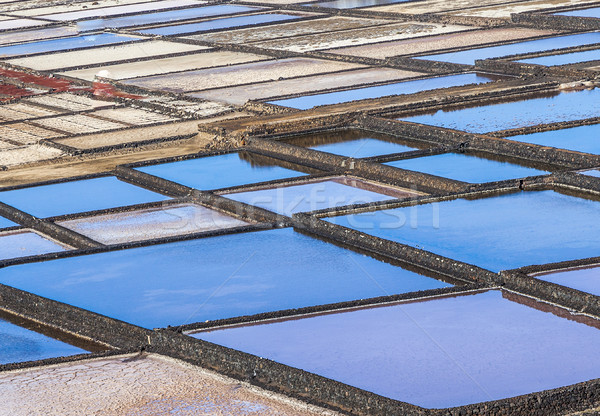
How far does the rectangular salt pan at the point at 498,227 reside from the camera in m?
5.48

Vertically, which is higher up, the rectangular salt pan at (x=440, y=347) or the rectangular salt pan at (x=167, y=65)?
the rectangular salt pan at (x=440, y=347)

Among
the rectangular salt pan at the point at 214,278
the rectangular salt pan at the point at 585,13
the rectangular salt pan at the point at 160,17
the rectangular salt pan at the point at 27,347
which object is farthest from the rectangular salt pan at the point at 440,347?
the rectangular salt pan at the point at 160,17

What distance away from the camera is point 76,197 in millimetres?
7938

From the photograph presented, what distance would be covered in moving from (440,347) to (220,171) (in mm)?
3983

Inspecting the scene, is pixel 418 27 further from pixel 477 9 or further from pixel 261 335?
pixel 261 335

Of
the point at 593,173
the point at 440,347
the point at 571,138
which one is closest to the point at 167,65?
the point at 571,138

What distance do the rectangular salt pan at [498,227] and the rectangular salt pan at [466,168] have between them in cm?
50

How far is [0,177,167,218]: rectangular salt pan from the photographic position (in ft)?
24.9

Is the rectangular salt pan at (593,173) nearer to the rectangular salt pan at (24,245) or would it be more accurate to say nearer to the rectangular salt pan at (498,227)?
the rectangular salt pan at (498,227)

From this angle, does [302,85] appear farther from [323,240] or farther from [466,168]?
[323,240]

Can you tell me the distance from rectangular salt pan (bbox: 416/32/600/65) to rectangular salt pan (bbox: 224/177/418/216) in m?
5.32

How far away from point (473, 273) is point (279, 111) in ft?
18.1

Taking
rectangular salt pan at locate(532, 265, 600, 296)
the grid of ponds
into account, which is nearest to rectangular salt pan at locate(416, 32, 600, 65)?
the grid of ponds

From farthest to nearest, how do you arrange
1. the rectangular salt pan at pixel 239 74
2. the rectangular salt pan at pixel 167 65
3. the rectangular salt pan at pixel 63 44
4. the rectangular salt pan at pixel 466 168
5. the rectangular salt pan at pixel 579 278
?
1. the rectangular salt pan at pixel 63 44
2. the rectangular salt pan at pixel 167 65
3. the rectangular salt pan at pixel 239 74
4. the rectangular salt pan at pixel 466 168
5. the rectangular salt pan at pixel 579 278
